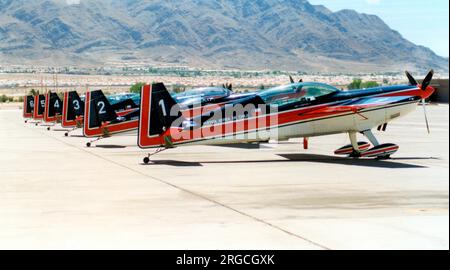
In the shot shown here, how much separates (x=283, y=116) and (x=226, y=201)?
872cm

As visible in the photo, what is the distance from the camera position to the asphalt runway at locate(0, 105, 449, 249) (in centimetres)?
998

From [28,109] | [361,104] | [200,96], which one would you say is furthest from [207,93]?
[28,109]

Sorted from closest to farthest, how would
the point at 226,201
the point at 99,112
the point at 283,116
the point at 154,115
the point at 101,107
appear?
the point at 226,201, the point at 154,115, the point at 283,116, the point at 99,112, the point at 101,107

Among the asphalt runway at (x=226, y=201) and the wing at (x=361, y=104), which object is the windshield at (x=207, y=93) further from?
the wing at (x=361, y=104)

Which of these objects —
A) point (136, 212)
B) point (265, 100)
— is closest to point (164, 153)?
point (265, 100)

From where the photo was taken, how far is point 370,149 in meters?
21.9

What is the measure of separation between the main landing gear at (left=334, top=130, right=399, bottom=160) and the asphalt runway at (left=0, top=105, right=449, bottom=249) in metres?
0.48

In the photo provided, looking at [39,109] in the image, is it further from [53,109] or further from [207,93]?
[207,93]

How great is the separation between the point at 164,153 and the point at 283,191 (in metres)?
10.2

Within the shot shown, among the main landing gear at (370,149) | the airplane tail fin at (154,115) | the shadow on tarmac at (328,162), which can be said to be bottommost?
the shadow on tarmac at (328,162)

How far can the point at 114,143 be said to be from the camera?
103ft

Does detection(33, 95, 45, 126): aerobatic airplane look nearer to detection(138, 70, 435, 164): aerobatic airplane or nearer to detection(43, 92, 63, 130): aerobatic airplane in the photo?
detection(43, 92, 63, 130): aerobatic airplane

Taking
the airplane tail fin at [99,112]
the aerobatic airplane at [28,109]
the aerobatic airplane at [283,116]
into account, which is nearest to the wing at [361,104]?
the aerobatic airplane at [283,116]

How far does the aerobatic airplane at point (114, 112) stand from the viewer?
28.9 meters
